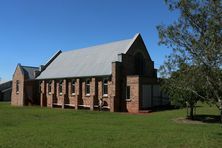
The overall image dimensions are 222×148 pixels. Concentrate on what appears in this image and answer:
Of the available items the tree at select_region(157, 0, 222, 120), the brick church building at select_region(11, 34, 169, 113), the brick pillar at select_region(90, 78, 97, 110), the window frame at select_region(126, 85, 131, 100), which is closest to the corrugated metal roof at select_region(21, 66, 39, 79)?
the brick church building at select_region(11, 34, 169, 113)

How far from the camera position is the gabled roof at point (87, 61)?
4062 cm

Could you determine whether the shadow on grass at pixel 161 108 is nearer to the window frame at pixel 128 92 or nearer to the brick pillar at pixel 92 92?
the window frame at pixel 128 92

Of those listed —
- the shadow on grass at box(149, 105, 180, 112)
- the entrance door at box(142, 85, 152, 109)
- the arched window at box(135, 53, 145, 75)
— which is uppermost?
the arched window at box(135, 53, 145, 75)

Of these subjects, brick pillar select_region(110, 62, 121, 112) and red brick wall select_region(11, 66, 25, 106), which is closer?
brick pillar select_region(110, 62, 121, 112)

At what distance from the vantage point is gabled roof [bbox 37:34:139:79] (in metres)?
40.6

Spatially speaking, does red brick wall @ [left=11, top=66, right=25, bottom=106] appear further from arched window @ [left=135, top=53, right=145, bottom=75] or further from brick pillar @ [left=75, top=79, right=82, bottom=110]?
arched window @ [left=135, top=53, right=145, bottom=75]

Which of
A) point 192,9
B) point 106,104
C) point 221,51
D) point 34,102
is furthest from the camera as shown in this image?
point 34,102

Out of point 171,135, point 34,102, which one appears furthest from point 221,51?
point 34,102

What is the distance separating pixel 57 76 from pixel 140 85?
1532 cm

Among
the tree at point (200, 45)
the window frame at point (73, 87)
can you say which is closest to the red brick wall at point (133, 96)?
the window frame at point (73, 87)

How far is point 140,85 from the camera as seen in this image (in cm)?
3634

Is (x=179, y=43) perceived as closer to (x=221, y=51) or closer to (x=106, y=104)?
(x=221, y=51)

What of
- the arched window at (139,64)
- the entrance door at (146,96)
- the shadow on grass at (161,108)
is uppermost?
the arched window at (139,64)

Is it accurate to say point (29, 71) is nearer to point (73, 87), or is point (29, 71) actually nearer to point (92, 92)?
point (73, 87)
